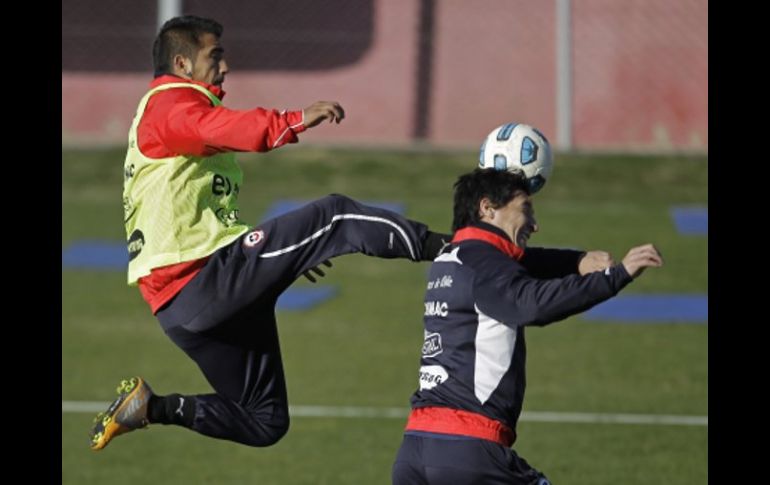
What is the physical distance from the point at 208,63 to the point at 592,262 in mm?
2342

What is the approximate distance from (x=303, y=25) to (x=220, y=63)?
1284cm

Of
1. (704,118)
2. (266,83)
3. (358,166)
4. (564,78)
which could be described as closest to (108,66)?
(266,83)

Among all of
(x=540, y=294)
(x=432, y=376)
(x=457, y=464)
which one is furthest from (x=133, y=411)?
(x=540, y=294)

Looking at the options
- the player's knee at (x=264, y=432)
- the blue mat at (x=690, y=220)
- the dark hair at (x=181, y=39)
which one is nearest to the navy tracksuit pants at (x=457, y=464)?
the player's knee at (x=264, y=432)

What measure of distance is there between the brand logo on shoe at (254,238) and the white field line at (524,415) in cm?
613

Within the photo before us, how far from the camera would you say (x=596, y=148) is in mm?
20562

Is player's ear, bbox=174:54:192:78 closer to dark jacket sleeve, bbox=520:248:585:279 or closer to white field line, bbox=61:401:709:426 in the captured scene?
dark jacket sleeve, bbox=520:248:585:279

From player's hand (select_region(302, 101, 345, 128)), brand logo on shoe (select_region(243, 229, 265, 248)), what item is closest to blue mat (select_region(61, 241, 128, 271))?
brand logo on shoe (select_region(243, 229, 265, 248))

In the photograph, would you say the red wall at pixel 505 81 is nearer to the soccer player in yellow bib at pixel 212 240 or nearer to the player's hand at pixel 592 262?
the soccer player in yellow bib at pixel 212 240

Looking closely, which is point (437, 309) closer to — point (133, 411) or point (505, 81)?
point (133, 411)

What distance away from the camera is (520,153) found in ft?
26.4

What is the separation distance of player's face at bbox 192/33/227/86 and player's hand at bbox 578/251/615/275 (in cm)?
223

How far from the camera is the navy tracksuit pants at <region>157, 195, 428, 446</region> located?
8.41 metres

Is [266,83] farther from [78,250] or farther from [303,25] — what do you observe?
[78,250]
